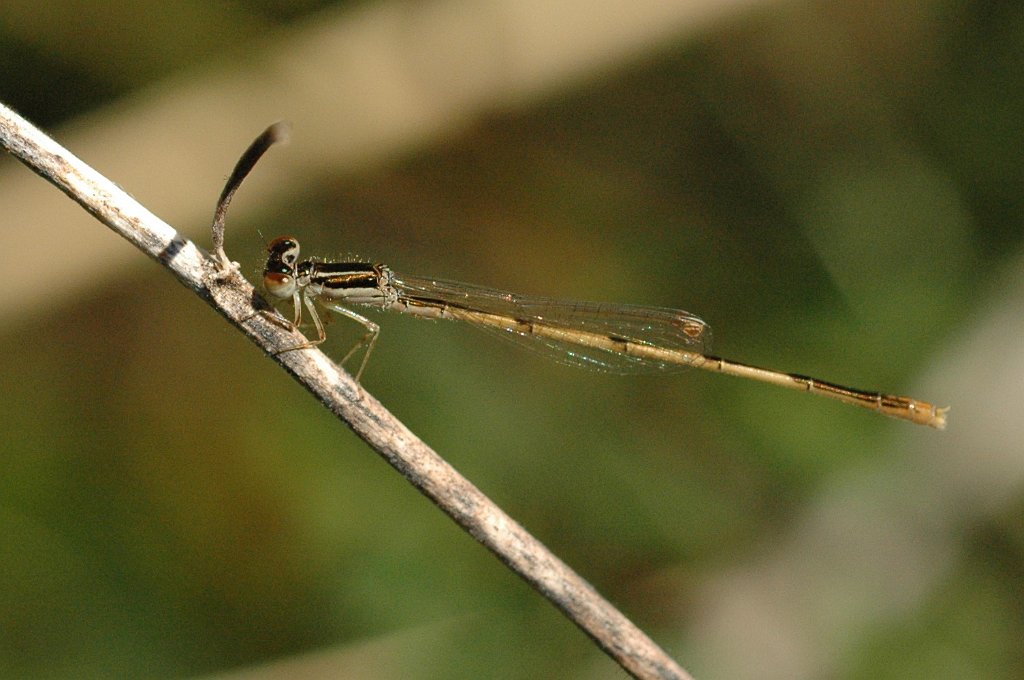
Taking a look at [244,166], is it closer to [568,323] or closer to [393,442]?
[393,442]

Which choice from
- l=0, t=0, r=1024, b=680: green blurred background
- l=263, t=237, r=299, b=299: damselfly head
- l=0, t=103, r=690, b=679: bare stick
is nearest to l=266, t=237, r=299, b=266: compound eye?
l=263, t=237, r=299, b=299: damselfly head

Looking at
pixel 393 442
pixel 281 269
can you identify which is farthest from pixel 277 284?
pixel 393 442

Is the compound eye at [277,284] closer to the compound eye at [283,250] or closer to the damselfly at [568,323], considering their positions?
the compound eye at [283,250]

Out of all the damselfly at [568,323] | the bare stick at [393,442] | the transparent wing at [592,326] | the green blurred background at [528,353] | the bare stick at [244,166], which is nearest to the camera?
the bare stick at [244,166]

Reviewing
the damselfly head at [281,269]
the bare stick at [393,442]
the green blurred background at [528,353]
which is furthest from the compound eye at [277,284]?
the green blurred background at [528,353]

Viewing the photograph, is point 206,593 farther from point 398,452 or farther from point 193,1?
point 193,1

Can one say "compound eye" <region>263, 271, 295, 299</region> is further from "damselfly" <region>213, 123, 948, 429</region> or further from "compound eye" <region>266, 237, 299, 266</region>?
"damselfly" <region>213, 123, 948, 429</region>

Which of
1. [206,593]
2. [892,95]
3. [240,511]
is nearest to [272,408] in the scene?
[240,511]
